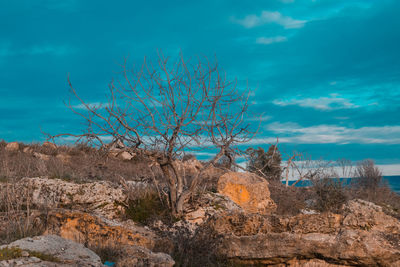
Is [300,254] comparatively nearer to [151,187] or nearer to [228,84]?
[228,84]

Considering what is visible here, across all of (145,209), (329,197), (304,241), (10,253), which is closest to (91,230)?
(10,253)

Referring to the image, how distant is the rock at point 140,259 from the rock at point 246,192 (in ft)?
23.7

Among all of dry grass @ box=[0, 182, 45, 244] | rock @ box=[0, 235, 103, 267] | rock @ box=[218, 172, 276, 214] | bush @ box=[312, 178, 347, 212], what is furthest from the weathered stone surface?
bush @ box=[312, 178, 347, 212]

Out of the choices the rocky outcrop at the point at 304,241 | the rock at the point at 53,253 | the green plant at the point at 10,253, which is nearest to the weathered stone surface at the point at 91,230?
the rocky outcrop at the point at 304,241

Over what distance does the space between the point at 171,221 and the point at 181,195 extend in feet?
2.43

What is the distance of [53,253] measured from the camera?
4711mm

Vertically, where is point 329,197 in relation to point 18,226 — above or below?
above

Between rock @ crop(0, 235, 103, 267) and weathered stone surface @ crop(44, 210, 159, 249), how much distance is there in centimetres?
158

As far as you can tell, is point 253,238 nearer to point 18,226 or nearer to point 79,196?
point 18,226

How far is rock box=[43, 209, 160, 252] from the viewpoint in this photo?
6.68 meters

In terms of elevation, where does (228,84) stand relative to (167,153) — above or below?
above

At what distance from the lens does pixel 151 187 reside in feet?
36.7

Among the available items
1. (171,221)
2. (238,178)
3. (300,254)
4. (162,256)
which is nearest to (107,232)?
(162,256)

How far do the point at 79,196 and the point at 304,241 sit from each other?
597 cm
